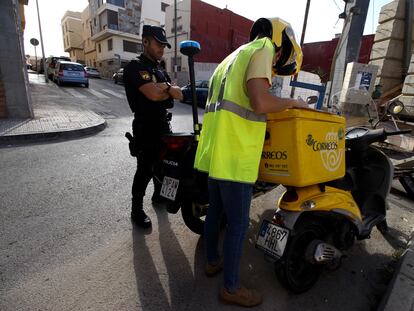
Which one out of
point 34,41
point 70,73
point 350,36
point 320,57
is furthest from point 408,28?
point 34,41

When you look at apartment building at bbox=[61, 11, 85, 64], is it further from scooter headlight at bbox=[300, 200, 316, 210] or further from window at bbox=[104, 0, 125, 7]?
scooter headlight at bbox=[300, 200, 316, 210]

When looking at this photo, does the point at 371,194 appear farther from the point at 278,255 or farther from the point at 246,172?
the point at 246,172

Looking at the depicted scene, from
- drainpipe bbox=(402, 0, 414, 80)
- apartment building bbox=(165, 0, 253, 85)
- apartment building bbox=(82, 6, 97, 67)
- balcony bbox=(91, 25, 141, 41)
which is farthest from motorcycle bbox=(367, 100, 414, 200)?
apartment building bbox=(82, 6, 97, 67)

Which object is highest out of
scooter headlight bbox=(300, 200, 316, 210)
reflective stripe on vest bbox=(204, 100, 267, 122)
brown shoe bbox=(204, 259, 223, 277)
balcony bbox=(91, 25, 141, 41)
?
balcony bbox=(91, 25, 141, 41)

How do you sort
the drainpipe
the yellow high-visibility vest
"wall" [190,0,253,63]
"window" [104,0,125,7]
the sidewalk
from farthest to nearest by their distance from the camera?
"window" [104,0,125,7] < "wall" [190,0,253,63] < the drainpipe < the sidewalk < the yellow high-visibility vest

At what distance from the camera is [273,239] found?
195 cm

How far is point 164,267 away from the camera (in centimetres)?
233

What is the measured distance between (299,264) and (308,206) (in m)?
0.57

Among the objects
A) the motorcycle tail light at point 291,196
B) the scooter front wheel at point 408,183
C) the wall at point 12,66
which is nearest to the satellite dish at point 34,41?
the wall at point 12,66

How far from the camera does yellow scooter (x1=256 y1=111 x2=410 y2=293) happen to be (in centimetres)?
181

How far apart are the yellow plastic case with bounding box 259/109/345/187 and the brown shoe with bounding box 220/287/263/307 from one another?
0.85 meters

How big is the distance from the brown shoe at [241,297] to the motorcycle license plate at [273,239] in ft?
1.10

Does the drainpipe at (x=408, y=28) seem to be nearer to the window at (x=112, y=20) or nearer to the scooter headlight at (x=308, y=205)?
the scooter headlight at (x=308, y=205)

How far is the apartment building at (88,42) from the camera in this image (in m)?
42.3
